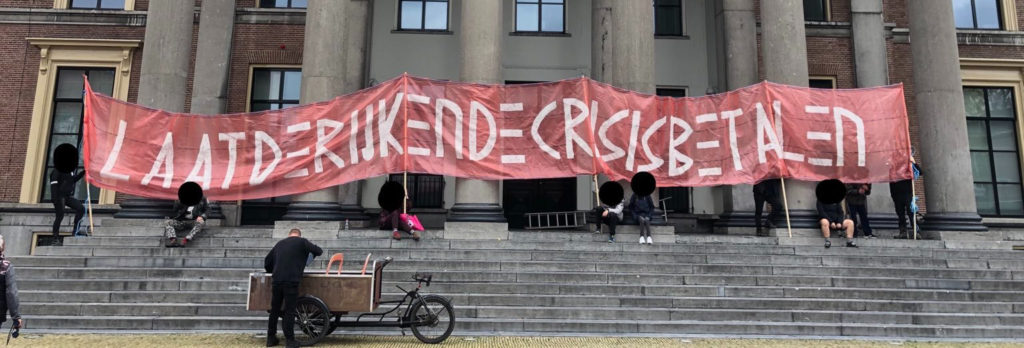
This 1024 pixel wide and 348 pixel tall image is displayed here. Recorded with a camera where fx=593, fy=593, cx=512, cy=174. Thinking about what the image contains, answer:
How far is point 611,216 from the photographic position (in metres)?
13.8

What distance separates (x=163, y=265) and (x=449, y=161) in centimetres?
610

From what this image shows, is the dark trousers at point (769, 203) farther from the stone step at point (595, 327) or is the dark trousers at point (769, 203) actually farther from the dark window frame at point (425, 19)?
the dark window frame at point (425, 19)

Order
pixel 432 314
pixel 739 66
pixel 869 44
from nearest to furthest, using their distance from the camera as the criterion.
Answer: pixel 432 314
pixel 739 66
pixel 869 44

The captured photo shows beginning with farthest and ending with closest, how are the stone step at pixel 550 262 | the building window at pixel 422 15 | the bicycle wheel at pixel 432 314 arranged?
the building window at pixel 422 15
the stone step at pixel 550 262
the bicycle wheel at pixel 432 314

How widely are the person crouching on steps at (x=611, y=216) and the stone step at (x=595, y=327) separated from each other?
154 inches

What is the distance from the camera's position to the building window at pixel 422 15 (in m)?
21.4

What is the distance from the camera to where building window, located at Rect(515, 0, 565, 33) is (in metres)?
21.6

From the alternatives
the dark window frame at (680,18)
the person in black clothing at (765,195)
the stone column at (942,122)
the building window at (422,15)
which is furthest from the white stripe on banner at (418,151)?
the stone column at (942,122)

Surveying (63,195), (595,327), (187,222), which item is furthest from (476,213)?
(63,195)

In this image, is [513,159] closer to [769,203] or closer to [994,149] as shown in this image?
[769,203]

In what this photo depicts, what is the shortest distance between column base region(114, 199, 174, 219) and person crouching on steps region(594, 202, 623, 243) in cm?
1063

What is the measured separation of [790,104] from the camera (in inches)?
550

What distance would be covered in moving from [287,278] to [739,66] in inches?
593

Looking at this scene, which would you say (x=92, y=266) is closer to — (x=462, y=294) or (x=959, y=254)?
(x=462, y=294)
